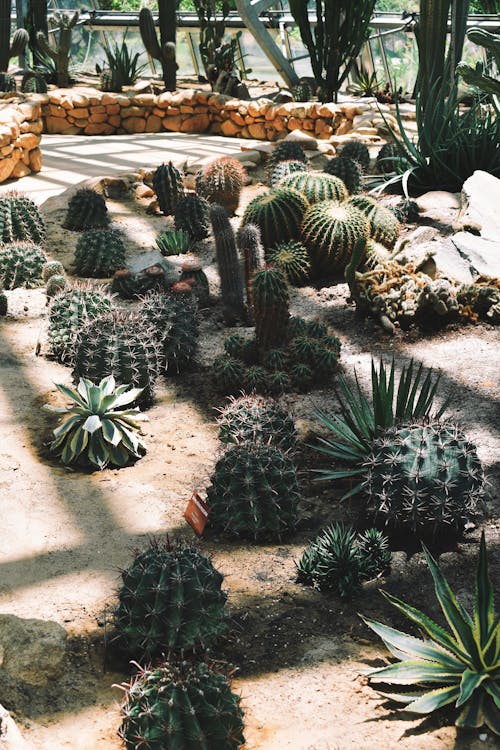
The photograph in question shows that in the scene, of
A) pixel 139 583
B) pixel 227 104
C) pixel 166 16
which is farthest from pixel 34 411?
pixel 166 16

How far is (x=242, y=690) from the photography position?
10.0 ft

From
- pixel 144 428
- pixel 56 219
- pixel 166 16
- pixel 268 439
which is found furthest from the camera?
pixel 166 16

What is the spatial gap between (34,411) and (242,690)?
108 inches

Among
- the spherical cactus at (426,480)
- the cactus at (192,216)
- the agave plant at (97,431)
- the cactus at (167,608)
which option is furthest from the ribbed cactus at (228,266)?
the cactus at (167,608)

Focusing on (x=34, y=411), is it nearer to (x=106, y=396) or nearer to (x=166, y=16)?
(x=106, y=396)

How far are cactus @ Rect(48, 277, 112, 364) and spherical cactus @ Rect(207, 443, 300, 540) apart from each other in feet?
6.93

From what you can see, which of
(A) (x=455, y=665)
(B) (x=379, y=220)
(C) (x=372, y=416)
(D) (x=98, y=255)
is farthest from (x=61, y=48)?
(A) (x=455, y=665)

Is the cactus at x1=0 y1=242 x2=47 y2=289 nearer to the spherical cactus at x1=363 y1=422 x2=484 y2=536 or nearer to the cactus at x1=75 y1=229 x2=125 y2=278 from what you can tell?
the cactus at x1=75 y1=229 x2=125 y2=278

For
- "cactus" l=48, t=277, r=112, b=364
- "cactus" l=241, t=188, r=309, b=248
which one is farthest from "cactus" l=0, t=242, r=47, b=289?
"cactus" l=241, t=188, r=309, b=248

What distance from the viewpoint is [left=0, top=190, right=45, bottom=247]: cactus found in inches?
310

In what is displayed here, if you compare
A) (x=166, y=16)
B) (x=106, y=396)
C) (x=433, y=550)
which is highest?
(x=166, y=16)

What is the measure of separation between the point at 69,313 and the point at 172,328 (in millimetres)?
757

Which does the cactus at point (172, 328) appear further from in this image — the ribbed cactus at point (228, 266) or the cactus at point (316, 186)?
the cactus at point (316, 186)

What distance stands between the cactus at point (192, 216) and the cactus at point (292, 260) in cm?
129
